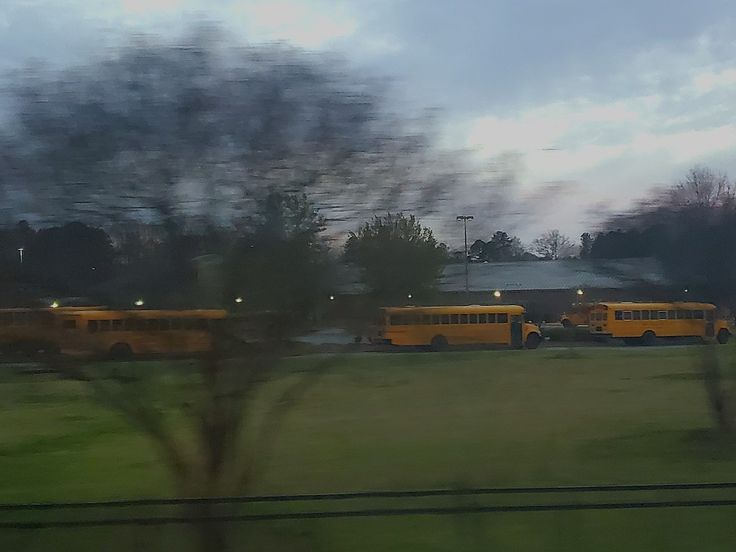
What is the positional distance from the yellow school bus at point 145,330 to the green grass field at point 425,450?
219mm

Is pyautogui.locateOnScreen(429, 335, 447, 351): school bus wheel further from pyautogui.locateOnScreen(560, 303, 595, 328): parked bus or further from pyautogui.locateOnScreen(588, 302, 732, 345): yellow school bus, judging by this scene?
pyautogui.locateOnScreen(560, 303, 595, 328): parked bus

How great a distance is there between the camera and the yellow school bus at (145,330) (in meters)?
5.42

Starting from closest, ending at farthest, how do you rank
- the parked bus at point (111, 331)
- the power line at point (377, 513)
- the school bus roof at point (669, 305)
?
the parked bus at point (111, 331) → the power line at point (377, 513) → the school bus roof at point (669, 305)

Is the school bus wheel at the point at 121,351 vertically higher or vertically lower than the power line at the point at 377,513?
higher

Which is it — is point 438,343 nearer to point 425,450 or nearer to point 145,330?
point 145,330

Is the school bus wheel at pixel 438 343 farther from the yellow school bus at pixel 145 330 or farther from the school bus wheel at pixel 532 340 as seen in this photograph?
the school bus wheel at pixel 532 340

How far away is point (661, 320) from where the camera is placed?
11.9m

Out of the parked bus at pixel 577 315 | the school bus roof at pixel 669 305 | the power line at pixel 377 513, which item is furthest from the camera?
the parked bus at pixel 577 315

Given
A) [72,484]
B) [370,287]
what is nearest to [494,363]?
[72,484]

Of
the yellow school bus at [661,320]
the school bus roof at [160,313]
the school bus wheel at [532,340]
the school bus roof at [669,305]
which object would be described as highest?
the school bus roof at [160,313]

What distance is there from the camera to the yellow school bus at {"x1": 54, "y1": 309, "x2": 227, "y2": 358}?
5.42m

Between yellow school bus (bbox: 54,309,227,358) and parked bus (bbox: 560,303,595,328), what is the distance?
21.7ft

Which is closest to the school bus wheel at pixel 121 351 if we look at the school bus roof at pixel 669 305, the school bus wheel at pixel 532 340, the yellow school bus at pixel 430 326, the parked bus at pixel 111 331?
the parked bus at pixel 111 331

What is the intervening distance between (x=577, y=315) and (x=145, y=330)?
8271mm
